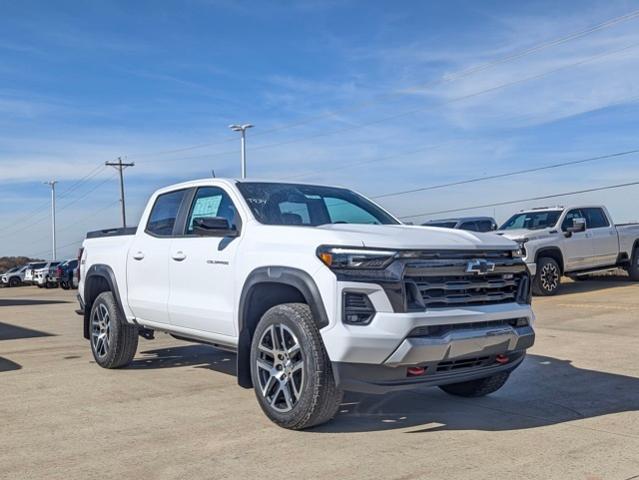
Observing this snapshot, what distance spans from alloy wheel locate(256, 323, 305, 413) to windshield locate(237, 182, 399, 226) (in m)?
1.09

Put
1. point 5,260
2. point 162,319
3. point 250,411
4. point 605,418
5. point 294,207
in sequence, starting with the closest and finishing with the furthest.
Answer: point 605,418
point 250,411
point 294,207
point 162,319
point 5,260

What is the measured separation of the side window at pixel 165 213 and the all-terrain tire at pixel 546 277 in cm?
1072

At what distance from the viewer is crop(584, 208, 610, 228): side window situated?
678 inches

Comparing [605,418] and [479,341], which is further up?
[479,341]

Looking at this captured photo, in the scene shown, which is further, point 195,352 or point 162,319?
point 195,352

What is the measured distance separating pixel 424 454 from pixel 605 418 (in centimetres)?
171

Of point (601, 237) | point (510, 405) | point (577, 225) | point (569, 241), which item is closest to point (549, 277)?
point (569, 241)

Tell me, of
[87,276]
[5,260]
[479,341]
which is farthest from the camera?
[5,260]

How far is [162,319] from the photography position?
6.79m

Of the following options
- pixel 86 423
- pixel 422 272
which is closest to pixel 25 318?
pixel 86 423

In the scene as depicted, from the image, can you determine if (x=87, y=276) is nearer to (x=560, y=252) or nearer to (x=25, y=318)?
(x=25, y=318)

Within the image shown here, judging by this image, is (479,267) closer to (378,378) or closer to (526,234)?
(378,378)

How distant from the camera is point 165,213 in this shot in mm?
7219

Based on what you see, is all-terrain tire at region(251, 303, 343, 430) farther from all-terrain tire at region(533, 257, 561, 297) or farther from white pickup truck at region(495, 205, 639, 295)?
all-terrain tire at region(533, 257, 561, 297)
